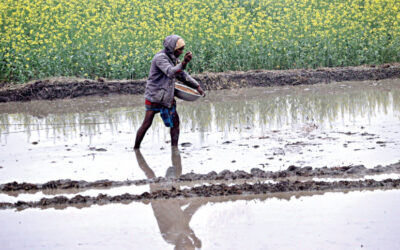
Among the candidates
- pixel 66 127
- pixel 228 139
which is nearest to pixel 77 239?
pixel 228 139

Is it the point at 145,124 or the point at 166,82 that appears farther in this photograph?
the point at 145,124

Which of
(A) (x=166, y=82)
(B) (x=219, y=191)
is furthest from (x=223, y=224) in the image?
(A) (x=166, y=82)

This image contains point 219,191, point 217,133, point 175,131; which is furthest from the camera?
point 217,133

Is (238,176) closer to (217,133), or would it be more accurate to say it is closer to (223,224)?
(223,224)

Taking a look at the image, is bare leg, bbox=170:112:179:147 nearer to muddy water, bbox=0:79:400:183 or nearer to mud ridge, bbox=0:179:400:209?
muddy water, bbox=0:79:400:183

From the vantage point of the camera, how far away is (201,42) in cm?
1527

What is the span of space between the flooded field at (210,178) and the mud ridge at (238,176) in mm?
12

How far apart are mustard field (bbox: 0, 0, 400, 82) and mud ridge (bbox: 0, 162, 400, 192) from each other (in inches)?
314

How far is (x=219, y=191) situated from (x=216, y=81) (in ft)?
27.2

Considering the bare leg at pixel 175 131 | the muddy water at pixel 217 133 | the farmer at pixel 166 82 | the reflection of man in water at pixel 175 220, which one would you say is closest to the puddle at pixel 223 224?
the reflection of man in water at pixel 175 220

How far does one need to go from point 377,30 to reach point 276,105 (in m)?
6.10

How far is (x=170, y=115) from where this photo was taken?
339 inches

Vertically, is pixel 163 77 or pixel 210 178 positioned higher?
pixel 163 77

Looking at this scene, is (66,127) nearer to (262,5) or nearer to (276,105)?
(276,105)
